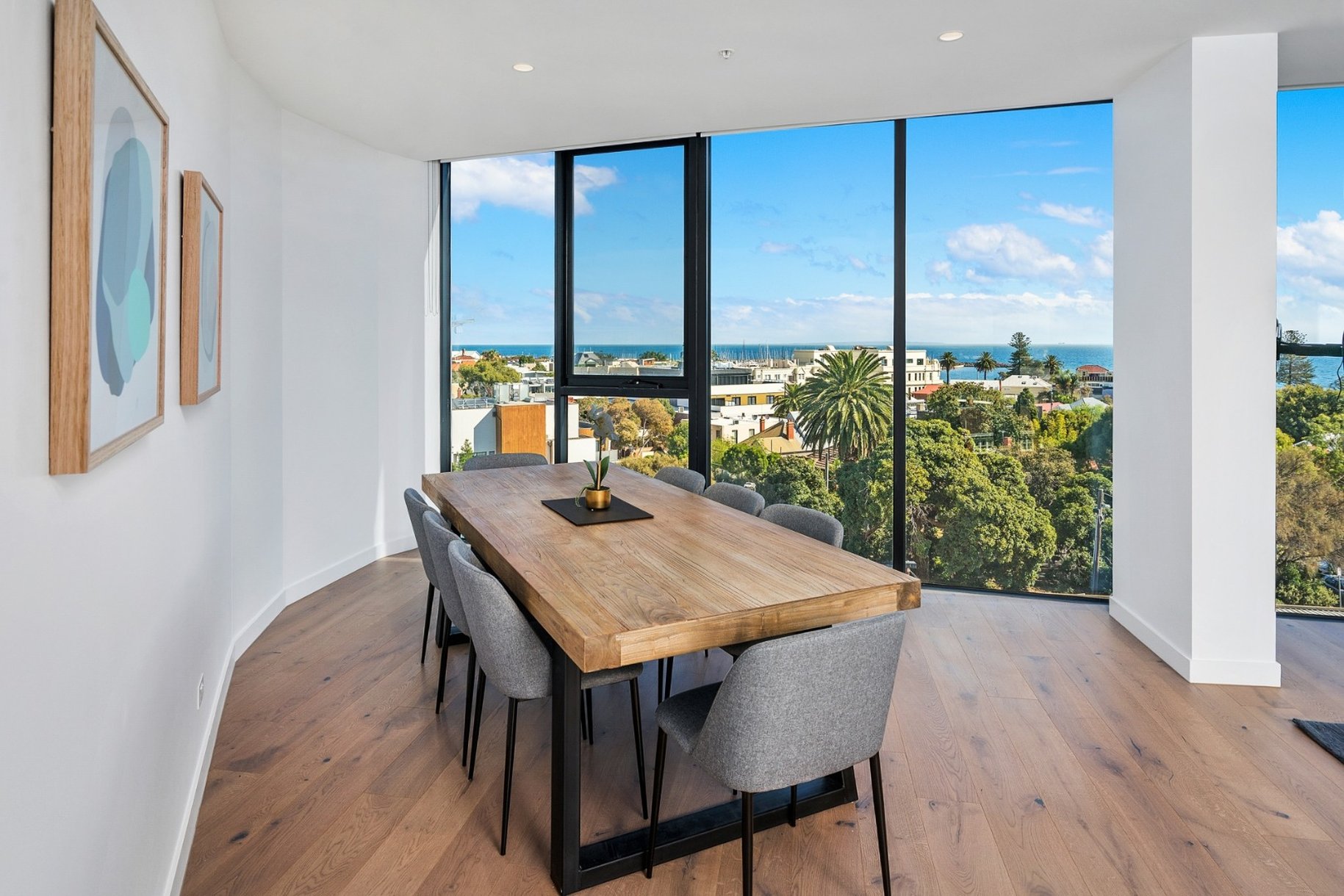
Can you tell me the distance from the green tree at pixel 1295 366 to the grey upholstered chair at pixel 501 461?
3.92 meters

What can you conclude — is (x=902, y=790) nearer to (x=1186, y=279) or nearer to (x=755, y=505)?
(x=755, y=505)

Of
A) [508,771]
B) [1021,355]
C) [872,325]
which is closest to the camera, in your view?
[508,771]

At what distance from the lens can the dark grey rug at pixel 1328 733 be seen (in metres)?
2.59

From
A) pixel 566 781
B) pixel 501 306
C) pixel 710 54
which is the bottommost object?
pixel 566 781

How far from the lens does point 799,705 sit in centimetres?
166

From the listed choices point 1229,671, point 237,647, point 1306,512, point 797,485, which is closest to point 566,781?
point 237,647

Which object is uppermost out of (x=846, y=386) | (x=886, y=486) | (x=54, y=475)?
(x=846, y=386)

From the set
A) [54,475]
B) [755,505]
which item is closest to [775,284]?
[755,505]

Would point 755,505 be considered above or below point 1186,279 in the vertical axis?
below

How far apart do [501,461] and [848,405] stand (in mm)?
2071

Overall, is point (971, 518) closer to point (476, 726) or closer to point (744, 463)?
point (744, 463)

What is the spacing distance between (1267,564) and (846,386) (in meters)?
2.18

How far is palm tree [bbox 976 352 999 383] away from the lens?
4.32 m

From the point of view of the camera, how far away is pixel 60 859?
112 cm
